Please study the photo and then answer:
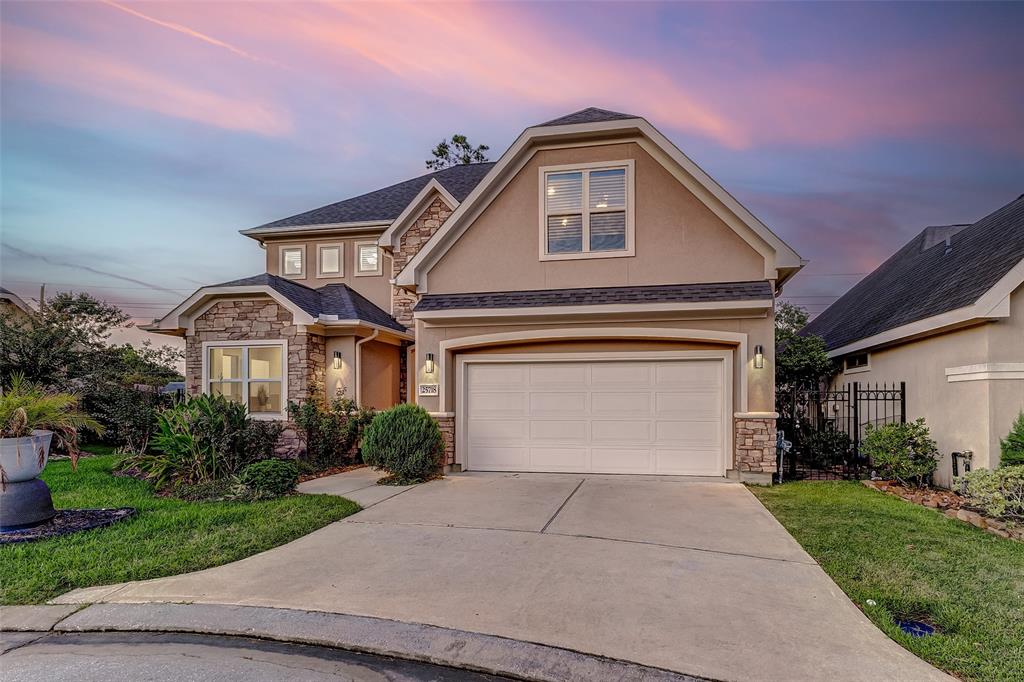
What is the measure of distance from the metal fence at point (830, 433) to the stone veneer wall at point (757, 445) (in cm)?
106

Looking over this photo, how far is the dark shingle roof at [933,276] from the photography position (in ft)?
29.1

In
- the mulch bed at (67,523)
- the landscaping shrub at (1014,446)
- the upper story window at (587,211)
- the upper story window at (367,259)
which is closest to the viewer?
the mulch bed at (67,523)

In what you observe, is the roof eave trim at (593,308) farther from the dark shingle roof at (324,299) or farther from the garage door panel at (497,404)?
the dark shingle roof at (324,299)

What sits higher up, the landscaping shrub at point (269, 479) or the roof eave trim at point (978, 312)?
the roof eave trim at point (978, 312)

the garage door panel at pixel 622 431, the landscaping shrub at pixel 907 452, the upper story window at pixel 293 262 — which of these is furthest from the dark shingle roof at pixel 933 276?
the upper story window at pixel 293 262

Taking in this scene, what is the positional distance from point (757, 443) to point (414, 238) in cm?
1081

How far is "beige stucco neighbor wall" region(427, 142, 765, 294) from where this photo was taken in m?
9.88

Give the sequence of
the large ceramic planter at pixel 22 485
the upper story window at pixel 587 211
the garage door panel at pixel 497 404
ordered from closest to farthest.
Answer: the large ceramic planter at pixel 22 485, the upper story window at pixel 587 211, the garage door panel at pixel 497 404

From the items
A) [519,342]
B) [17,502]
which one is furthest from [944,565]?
[17,502]

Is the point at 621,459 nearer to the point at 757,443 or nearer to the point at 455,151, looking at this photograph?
the point at 757,443

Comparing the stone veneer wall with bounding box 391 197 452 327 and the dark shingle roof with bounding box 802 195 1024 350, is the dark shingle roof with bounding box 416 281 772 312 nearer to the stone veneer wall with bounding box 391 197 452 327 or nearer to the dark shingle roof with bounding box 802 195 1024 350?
the dark shingle roof with bounding box 802 195 1024 350

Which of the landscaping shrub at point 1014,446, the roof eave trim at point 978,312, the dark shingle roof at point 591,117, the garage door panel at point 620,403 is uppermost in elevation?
the dark shingle roof at point 591,117

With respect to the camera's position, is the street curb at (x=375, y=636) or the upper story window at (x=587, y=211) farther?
the upper story window at (x=587, y=211)

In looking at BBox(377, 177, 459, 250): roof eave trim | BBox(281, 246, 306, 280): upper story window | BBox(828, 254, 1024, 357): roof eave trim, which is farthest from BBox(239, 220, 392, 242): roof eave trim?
BBox(828, 254, 1024, 357): roof eave trim
